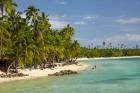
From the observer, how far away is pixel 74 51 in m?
110

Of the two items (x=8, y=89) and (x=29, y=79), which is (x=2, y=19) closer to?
(x=29, y=79)

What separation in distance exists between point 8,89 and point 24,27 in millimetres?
18437

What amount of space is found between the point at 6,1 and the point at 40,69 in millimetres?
22566

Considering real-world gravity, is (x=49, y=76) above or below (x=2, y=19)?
below

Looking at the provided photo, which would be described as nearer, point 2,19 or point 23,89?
point 23,89

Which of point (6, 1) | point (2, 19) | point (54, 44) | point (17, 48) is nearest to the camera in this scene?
point (6, 1)

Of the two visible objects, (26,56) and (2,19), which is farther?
(26,56)

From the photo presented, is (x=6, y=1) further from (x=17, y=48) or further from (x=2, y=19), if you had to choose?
(x=17, y=48)

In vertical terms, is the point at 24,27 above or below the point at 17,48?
above

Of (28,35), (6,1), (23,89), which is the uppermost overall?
(6,1)

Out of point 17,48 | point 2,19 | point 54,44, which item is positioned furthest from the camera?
point 54,44

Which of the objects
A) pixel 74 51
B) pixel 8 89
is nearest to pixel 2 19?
pixel 8 89

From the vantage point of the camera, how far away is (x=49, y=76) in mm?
63344

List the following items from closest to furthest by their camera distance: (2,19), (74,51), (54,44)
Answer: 1. (2,19)
2. (54,44)
3. (74,51)
